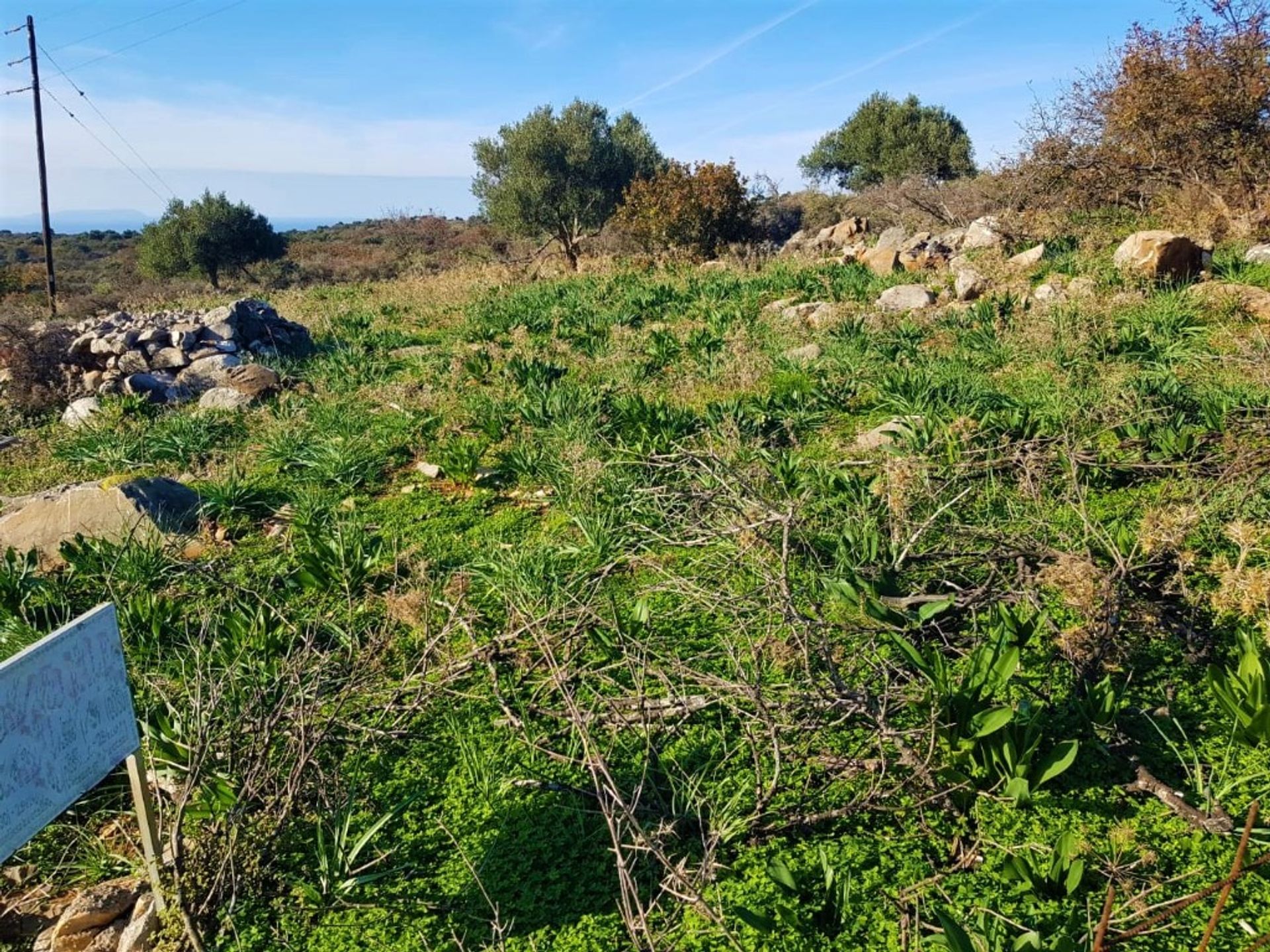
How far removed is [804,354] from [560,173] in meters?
18.9

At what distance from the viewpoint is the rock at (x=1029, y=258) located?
11367 mm

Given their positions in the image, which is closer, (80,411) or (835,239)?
(80,411)

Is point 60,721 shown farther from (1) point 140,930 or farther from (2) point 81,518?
(2) point 81,518

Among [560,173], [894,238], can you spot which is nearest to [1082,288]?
[894,238]

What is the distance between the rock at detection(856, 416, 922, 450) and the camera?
5.48 m

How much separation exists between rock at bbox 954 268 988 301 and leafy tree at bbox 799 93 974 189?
72.4ft

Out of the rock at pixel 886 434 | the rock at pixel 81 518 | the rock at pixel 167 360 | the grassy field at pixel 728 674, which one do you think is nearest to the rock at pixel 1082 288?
the grassy field at pixel 728 674

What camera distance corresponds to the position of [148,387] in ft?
32.5

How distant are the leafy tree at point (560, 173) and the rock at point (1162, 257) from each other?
51.2 feet

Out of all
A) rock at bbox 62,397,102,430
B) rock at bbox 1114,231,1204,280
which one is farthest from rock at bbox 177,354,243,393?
rock at bbox 1114,231,1204,280

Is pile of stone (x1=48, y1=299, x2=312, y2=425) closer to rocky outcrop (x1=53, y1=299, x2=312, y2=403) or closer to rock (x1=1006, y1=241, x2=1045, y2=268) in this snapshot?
rocky outcrop (x1=53, y1=299, x2=312, y2=403)

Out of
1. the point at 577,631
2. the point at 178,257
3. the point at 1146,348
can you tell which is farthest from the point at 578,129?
the point at 577,631

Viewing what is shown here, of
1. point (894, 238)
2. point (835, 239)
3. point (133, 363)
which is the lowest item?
point (133, 363)

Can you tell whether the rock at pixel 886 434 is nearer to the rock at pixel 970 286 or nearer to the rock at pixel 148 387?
the rock at pixel 970 286
